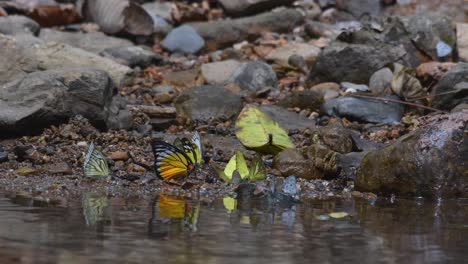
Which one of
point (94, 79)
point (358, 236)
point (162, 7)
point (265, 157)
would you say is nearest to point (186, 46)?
point (162, 7)

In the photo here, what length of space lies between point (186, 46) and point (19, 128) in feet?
16.2

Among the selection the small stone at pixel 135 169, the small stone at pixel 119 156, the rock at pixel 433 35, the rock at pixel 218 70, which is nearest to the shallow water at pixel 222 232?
the small stone at pixel 135 169

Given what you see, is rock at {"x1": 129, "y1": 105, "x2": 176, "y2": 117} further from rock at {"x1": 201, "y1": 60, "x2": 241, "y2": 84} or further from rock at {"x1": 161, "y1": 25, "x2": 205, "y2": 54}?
rock at {"x1": 161, "y1": 25, "x2": 205, "y2": 54}

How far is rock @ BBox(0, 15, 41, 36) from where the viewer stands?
11391 mm

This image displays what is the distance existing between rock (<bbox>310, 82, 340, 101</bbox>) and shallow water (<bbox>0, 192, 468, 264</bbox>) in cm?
388

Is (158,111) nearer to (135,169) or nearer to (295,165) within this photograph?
(135,169)

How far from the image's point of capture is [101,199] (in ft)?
17.3

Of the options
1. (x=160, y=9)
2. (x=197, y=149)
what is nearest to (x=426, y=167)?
(x=197, y=149)

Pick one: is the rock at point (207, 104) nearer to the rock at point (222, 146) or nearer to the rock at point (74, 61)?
the rock at point (222, 146)

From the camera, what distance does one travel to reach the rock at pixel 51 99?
7.35m

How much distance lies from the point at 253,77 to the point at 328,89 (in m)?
0.91

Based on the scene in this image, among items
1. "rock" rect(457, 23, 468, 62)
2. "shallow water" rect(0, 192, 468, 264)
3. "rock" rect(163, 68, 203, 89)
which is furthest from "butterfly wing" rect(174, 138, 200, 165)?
"rock" rect(457, 23, 468, 62)

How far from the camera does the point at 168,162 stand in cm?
616

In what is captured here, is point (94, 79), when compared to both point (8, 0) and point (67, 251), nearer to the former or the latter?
point (67, 251)
